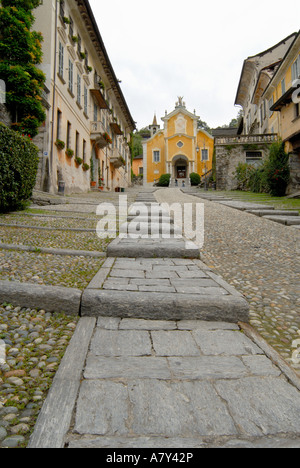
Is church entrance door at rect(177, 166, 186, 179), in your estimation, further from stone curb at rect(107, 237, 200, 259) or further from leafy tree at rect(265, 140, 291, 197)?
stone curb at rect(107, 237, 200, 259)

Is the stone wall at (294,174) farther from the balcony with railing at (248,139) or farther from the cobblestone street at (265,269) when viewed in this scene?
the cobblestone street at (265,269)

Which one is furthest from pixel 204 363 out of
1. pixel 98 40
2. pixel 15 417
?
pixel 98 40

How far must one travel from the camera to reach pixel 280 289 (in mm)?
2539

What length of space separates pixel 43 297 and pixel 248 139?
20840 millimetres

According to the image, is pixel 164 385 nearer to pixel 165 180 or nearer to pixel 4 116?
pixel 4 116

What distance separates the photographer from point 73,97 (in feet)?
49.1

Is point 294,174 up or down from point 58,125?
down

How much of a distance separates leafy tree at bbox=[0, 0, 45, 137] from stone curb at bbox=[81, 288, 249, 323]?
1006 cm

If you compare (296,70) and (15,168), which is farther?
(296,70)

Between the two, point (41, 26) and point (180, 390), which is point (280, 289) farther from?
point (41, 26)

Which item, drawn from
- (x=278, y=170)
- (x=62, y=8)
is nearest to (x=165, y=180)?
(x=278, y=170)

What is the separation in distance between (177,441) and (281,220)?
6174 millimetres

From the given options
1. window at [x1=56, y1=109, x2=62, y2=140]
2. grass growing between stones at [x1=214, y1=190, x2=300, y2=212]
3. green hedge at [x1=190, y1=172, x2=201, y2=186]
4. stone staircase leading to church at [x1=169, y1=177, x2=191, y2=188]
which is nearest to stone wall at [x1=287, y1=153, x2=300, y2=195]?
grass growing between stones at [x1=214, y1=190, x2=300, y2=212]

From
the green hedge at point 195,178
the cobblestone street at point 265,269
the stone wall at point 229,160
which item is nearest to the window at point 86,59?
the stone wall at point 229,160
